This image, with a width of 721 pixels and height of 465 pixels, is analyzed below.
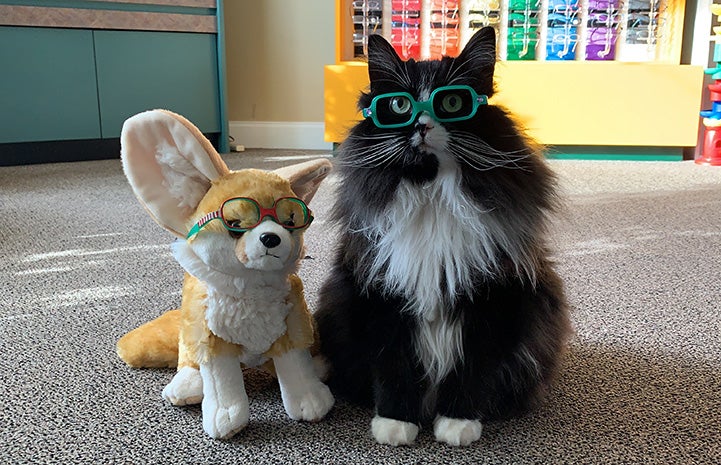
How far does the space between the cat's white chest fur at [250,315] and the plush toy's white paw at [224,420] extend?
8 centimetres

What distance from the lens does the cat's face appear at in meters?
0.72

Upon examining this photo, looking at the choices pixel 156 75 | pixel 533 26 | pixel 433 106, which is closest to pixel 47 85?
pixel 156 75

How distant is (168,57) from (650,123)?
94.3 inches

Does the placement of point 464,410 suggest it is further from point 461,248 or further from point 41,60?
point 41,60

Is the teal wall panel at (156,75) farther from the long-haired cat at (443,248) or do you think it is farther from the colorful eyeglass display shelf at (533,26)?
the long-haired cat at (443,248)

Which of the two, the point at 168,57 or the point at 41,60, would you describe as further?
the point at 168,57

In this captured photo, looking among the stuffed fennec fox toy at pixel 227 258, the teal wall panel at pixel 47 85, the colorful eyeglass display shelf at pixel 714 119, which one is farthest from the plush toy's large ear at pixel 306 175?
the colorful eyeglass display shelf at pixel 714 119

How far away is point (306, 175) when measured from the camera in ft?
2.91

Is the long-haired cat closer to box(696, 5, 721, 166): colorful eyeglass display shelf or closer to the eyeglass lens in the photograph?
the eyeglass lens

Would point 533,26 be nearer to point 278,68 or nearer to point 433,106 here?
point 278,68

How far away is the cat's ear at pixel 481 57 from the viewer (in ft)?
2.43

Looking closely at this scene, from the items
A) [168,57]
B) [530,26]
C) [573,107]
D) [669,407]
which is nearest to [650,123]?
[573,107]

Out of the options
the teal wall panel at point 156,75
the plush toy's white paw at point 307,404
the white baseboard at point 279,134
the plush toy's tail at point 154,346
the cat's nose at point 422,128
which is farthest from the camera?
the white baseboard at point 279,134

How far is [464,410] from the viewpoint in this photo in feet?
2.64
